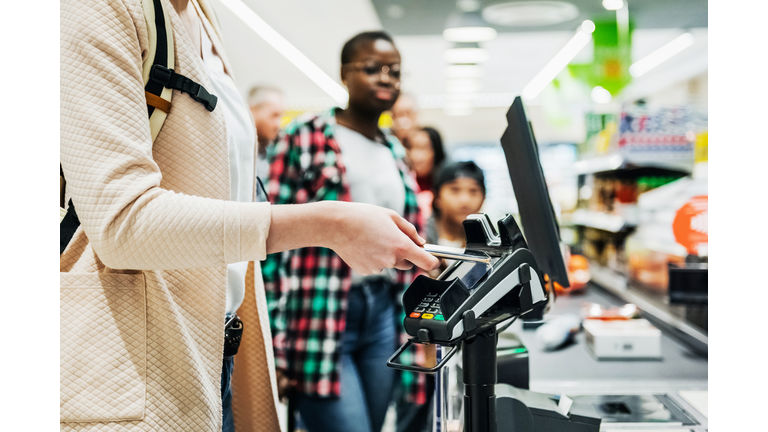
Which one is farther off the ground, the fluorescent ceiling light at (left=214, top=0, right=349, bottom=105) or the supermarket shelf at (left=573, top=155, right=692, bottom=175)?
the fluorescent ceiling light at (left=214, top=0, right=349, bottom=105)

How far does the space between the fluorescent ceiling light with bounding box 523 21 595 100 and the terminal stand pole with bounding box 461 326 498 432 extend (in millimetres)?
5858

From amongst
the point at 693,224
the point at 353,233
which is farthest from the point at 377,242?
the point at 693,224

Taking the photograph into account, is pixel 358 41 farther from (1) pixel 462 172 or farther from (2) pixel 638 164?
(2) pixel 638 164

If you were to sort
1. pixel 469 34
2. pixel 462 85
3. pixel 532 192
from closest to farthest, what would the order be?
1. pixel 532 192
2. pixel 469 34
3. pixel 462 85

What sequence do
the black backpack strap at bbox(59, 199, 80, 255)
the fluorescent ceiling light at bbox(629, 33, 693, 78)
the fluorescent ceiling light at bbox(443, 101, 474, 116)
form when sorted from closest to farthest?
the black backpack strap at bbox(59, 199, 80, 255) < the fluorescent ceiling light at bbox(629, 33, 693, 78) < the fluorescent ceiling light at bbox(443, 101, 474, 116)

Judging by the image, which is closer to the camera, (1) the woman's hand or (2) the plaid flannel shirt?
(1) the woman's hand

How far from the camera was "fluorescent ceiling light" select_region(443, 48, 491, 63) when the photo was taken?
7.12m

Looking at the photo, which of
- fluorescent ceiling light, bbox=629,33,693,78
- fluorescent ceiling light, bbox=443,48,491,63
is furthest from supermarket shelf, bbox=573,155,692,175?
fluorescent ceiling light, bbox=629,33,693,78

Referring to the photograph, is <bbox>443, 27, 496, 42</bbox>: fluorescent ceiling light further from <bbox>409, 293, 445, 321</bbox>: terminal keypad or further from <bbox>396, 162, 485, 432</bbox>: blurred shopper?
<bbox>409, 293, 445, 321</bbox>: terminal keypad

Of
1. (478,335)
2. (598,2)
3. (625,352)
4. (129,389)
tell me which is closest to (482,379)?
(478,335)

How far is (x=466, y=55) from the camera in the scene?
24.1ft

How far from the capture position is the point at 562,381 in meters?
1.45

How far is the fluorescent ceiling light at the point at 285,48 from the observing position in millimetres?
4914

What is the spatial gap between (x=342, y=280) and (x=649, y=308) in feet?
4.92
